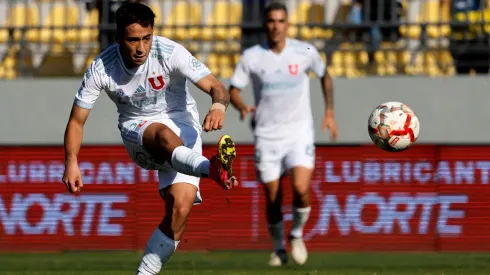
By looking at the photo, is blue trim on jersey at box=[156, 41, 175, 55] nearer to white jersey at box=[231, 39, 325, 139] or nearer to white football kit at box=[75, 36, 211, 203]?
white football kit at box=[75, 36, 211, 203]

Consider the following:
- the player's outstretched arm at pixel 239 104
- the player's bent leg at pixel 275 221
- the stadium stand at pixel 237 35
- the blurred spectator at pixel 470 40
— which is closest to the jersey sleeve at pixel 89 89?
the player's outstretched arm at pixel 239 104

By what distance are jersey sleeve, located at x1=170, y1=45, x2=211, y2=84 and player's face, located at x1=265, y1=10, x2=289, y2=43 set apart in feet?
10.9

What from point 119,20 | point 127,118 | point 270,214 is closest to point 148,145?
point 127,118

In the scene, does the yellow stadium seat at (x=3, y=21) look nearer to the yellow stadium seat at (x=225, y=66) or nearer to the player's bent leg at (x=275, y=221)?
the yellow stadium seat at (x=225, y=66)

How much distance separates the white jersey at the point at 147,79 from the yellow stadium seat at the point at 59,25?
6.33m

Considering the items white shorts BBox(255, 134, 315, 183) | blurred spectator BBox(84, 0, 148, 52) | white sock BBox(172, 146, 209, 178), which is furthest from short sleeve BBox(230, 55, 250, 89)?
white sock BBox(172, 146, 209, 178)

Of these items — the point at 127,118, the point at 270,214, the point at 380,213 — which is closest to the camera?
the point at 127,118

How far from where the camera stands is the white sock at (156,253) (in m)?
7.43

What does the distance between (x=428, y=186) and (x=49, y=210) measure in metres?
4.37

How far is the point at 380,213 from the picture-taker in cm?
1259

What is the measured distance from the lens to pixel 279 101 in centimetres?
1101

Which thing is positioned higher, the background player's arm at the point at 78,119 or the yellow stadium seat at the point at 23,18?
the yellow stadium seat at the point at 23,18

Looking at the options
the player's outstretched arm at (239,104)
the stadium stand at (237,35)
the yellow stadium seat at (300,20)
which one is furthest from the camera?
the yellow stadium seat at (300,20)

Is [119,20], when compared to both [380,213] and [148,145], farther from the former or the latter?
[380,213]
